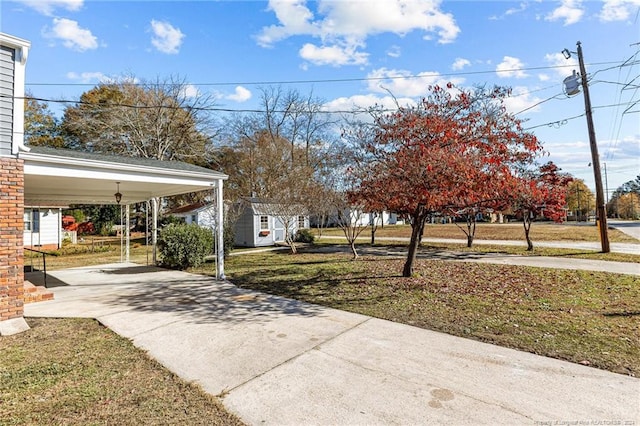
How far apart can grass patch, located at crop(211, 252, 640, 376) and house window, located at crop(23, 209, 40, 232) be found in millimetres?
15237

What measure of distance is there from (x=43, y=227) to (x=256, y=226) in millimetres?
12210

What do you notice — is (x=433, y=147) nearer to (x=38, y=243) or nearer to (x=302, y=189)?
(x=302, y=189)

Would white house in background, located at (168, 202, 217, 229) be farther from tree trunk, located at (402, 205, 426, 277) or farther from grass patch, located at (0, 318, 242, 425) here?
grass patch, located at (0, 318, 242, 425)

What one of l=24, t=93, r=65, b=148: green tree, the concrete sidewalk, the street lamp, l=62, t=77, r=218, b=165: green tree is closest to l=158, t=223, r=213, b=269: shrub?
the concrete sidewalk

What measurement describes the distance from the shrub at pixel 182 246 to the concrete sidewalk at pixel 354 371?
4.50 meters

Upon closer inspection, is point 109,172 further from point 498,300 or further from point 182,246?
point 498,300

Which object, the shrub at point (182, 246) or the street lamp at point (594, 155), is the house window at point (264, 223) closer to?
the shrub at point (182, 246)

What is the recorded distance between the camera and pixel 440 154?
5.68m

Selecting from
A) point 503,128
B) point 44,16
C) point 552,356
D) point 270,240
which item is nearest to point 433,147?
point 503,128

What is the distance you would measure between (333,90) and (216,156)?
17.1m

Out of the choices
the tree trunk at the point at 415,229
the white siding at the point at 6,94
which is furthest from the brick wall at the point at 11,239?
the tree trunk at the point at 415,229

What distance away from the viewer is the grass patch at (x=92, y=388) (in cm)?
255

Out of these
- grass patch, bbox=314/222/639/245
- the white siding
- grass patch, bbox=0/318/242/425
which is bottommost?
grass patch, bbox=0/318/242/425

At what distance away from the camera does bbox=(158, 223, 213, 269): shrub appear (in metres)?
10.2
